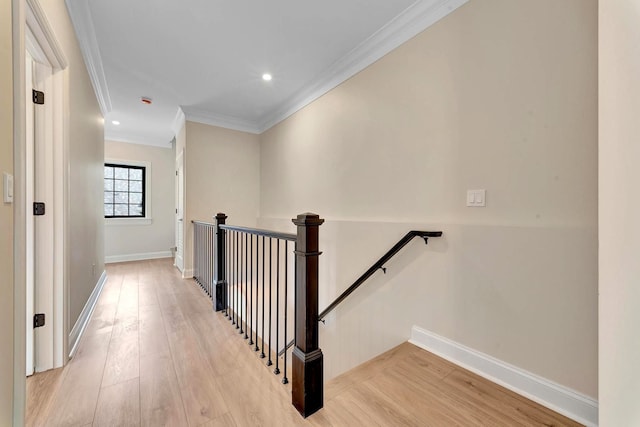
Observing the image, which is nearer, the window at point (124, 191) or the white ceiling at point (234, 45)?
the white ceiling at point (234, 45)

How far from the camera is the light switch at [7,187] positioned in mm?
1025

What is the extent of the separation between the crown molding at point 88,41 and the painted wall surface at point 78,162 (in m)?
0.12

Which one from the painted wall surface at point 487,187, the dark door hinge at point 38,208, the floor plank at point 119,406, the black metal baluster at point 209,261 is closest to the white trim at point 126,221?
the black metal baluster at point 209,261

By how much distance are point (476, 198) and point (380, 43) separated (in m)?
1.69

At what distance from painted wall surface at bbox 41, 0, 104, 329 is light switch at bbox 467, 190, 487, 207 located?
108 inches

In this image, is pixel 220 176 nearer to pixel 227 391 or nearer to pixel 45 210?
pixel 45 210

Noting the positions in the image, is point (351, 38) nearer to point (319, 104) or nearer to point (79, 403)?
point (319, 104)

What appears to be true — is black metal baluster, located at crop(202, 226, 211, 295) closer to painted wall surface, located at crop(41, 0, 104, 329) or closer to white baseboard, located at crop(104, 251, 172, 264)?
painted wall surface, located at crop(41, 0, 104, 329)

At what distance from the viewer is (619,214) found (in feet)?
2.96

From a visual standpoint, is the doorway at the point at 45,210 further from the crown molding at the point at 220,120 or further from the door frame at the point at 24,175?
the crown molding at the point at 220,120

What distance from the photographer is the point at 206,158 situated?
14.3ft

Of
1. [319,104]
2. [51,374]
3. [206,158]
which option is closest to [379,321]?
[51,374]

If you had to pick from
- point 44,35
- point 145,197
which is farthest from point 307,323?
point 145,197

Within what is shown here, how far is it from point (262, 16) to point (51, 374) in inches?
118
